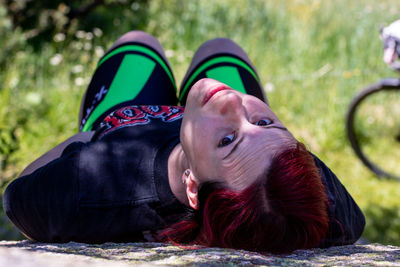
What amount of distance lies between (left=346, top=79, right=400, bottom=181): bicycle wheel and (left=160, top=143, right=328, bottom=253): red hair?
3008 mm

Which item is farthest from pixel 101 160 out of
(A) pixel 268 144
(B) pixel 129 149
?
(A) pixel 268 144

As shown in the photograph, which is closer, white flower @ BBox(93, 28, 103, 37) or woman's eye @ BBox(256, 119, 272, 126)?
woman's eye @ BBox(256, 119, 272, 126)

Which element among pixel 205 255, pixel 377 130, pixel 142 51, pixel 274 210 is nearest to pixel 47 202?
pixel 205 255

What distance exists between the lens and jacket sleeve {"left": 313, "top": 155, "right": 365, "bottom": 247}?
1.95 meters

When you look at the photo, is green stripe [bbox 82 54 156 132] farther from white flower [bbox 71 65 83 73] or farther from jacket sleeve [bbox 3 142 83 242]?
white flower [bbox 71 65 83 73]

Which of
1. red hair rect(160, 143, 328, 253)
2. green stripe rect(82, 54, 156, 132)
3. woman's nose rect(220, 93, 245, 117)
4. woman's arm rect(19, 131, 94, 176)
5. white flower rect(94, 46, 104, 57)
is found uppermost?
white flower rect(94, 46, 104, 57)

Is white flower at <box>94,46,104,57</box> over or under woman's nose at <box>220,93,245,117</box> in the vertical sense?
over

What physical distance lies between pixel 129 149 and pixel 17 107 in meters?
2.61

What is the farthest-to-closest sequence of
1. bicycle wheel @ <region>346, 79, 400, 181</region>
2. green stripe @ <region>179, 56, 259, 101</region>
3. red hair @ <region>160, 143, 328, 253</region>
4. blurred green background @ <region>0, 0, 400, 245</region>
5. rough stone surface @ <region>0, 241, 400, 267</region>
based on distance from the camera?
bicycle wheel @ <region>346, 79, 400, 181</region>
blurred green background @ <region>0, 0, 400, 245</region>
green stripe @ <region>179, 56, 259, 101</region>
red hair @ <region>160, 143, 328, 253</region>
rough stone surface @ <region>0, 241, 400, 267</region>

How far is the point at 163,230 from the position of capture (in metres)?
1.91

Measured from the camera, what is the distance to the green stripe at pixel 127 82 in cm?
268

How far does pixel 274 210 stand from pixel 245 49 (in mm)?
3714

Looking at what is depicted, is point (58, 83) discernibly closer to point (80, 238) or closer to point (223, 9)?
point (223, 9)

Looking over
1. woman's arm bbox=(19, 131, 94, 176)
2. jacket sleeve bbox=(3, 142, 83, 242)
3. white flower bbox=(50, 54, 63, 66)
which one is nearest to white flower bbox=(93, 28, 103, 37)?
white flower bbox=(50, 54, 63, 66)
